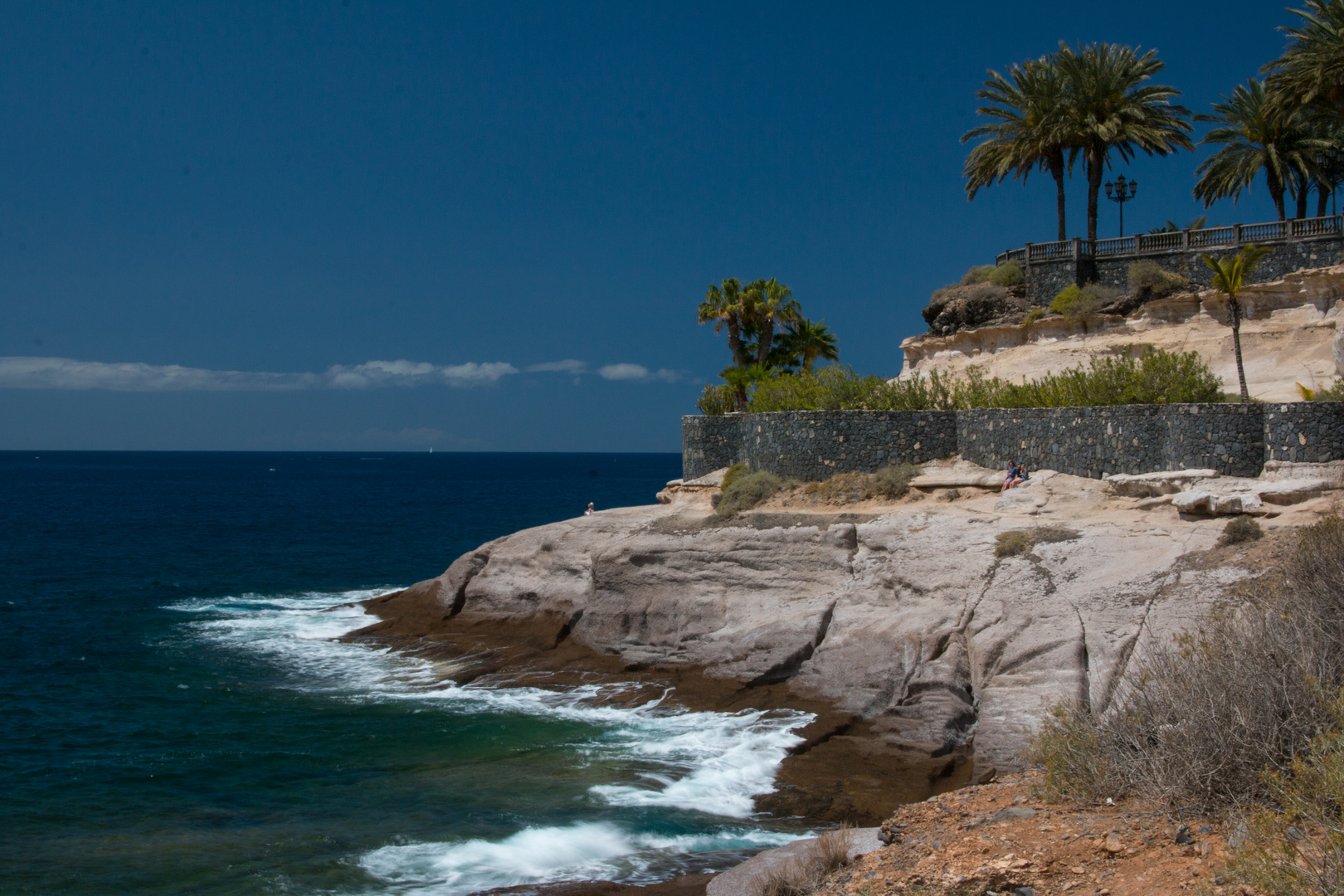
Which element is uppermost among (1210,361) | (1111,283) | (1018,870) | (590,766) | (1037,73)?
(1037,73)

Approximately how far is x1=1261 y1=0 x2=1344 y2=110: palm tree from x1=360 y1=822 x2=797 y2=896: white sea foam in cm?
3226

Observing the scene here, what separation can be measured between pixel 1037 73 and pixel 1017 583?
2851 cm

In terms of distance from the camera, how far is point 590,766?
18.1 meters

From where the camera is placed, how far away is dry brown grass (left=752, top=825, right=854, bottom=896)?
11000 mm

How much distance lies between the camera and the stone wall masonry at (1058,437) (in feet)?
70.5

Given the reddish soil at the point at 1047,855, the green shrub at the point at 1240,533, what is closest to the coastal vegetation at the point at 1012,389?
the green shrub at the point at 1240,533

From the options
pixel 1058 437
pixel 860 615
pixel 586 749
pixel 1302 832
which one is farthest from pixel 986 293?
pixel 1302 832

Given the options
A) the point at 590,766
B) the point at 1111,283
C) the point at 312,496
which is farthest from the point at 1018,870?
the point at 312,496

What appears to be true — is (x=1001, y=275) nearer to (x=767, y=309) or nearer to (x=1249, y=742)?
(x=767, y=309)

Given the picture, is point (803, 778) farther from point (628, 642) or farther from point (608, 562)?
point (608, 562)

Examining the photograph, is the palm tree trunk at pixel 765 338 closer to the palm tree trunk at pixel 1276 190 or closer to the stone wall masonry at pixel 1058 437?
the stone wall masonry at pixel 1058 437

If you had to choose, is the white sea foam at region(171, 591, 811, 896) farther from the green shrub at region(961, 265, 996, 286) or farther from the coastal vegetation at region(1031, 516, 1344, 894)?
the green shrub at region(961, 265, 996, 286)

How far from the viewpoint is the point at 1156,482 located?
73.2 ft

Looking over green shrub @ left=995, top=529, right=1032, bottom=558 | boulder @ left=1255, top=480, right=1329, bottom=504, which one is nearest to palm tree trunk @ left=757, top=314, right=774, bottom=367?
green shrub @ left=995, top=529, right=1032, bottom=558
